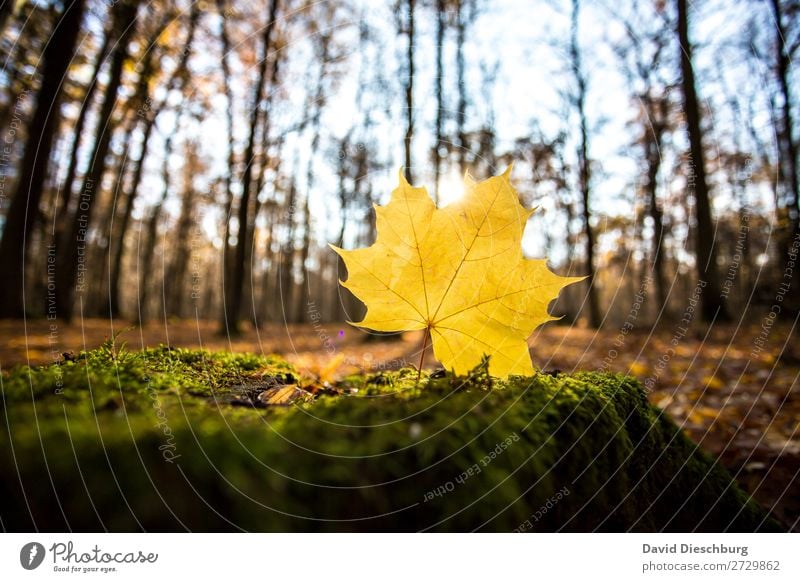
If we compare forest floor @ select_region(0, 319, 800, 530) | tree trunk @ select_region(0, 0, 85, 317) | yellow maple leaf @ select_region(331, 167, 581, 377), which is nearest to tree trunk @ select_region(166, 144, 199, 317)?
tree trunk @ select_region(0, 0, 85, 317)

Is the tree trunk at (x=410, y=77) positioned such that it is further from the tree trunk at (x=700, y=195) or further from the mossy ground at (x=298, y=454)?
the tree trunk at (x=700, y=195)

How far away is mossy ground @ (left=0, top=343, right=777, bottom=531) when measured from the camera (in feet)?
2.10

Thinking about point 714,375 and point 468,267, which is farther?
point 714,375

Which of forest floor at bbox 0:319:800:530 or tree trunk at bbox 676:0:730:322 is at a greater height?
tree trunk at bbox 676:0:730:322

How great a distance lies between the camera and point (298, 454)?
0.69m

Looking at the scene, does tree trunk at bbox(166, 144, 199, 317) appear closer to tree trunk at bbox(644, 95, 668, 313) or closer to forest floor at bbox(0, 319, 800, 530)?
forest floor at bbox(0, 319, 800, 530)

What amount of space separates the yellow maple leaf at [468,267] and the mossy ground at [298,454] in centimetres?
18

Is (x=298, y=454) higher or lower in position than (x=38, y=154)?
lower

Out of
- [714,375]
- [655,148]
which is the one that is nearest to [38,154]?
[714,375]

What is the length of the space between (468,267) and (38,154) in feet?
18.3

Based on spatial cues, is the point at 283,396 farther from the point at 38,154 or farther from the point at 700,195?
the point at 700,195

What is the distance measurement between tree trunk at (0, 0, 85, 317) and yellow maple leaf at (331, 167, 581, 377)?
13.5ft
